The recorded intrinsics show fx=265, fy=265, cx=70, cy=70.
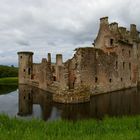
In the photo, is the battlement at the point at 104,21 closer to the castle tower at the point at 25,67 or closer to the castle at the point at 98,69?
the castle at the point at 98,69

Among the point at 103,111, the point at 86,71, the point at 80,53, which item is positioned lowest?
the point at 103,111

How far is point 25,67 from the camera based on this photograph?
4756cm

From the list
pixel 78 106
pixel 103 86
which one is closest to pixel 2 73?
pixel 103 86

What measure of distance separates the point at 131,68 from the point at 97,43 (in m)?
6.17

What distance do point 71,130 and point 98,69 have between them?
64.2ft

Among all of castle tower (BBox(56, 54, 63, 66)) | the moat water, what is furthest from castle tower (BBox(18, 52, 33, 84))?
the moat water

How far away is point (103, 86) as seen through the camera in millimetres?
30344

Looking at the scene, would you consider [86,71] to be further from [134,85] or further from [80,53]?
[134,85]

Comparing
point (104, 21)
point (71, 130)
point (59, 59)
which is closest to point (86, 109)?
point (71, 130)

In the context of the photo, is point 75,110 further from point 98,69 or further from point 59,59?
point 59,59

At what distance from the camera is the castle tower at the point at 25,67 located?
47.3 metres

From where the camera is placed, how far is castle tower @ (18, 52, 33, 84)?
47.3 m

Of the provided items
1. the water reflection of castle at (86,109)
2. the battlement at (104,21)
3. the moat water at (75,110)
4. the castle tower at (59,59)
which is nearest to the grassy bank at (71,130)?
the moat water at (75,110)

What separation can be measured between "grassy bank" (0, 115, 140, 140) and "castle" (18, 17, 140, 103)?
11950mm
